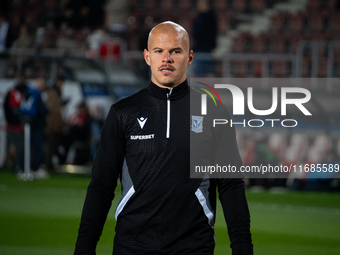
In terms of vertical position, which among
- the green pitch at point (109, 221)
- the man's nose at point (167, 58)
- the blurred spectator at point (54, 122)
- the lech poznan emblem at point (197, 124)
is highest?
the man's nose at point (167, 58)

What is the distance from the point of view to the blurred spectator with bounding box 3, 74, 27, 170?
43.5 feet

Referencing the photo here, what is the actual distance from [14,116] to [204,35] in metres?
5.24

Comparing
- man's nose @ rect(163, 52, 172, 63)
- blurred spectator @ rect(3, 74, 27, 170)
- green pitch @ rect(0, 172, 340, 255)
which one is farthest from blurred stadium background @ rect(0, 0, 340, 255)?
man's nose @ rect(163, 52, 172, 63)

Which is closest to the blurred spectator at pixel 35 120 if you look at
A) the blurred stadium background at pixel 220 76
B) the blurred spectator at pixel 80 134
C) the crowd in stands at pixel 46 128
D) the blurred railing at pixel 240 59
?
the crowd in stands at pixel 46 128

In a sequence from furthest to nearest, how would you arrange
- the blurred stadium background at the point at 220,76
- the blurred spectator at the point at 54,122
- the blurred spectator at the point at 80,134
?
the blurred spectator at the point at 80,134, the blurred spectator at the point at 54,122, the blurred stadium background at the point at 220,76

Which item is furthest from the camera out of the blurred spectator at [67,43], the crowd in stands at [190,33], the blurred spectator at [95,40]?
the blurred spectator at [67,43]

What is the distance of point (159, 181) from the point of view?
8.52 ft

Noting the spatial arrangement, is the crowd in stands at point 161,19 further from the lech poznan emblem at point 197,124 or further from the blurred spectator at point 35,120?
the lech poznan emblem at point 197,124

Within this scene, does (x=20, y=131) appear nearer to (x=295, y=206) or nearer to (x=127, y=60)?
(x=127, y=60)

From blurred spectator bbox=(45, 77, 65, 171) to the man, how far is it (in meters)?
11.8

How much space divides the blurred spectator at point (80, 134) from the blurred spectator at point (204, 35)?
303 cm

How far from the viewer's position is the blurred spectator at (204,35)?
14.5 meters

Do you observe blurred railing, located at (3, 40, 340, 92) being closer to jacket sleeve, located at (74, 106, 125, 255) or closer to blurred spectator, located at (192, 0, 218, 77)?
blurred spectator, located at (192, 0, 218, 77)

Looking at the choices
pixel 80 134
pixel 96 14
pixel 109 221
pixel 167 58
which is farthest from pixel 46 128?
pixel 167 58
